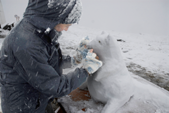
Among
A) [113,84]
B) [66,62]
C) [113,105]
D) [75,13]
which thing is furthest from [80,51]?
[113,105]

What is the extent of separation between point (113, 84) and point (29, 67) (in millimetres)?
1136

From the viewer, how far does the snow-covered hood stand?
96 centimetres

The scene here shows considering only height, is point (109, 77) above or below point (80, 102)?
above

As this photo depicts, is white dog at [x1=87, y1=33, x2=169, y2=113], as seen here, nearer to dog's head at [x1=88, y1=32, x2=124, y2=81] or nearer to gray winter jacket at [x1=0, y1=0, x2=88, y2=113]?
dog's head at [x1=88, y1=32, x2=124, y2=81]

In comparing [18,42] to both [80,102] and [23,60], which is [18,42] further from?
[80,102]

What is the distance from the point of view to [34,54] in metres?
0.98

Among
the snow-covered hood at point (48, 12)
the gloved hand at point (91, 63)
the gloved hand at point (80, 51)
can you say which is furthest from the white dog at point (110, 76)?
the snow-covered hood at point (48, 12)

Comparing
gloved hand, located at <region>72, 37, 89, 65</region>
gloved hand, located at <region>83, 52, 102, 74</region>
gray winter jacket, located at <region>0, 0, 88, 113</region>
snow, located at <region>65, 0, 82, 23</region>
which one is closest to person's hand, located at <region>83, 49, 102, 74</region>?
gloved hand, located at <region>83, 52, 102, 74</region>

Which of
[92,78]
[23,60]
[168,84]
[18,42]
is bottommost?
[168,84]

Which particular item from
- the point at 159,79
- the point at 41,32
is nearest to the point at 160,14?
the point at 159,79

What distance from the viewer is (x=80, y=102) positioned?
1.92m

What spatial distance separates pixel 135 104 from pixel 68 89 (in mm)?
1245

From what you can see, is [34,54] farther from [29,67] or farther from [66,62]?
[66,62]

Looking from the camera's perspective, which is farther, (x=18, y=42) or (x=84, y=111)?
(x=84, y=111)
